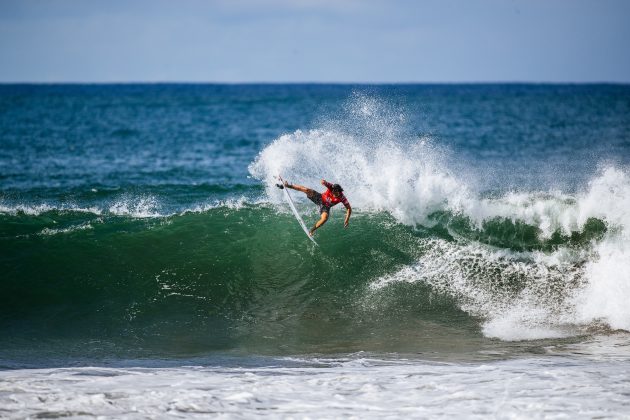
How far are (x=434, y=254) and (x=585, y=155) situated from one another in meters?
16.6

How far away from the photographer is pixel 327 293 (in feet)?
37.3

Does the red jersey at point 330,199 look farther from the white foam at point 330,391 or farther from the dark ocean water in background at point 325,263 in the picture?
the white foam at point 330,391

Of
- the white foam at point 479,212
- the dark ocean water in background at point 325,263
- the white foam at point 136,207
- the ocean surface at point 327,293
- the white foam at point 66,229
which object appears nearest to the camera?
the ocean surface at point 327,293

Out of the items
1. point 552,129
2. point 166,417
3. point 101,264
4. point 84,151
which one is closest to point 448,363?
point 166,417

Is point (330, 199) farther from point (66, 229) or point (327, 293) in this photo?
point (66, 229)

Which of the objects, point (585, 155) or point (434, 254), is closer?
point (434, 254)

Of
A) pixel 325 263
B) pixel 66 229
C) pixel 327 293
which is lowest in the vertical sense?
pixel 327 293

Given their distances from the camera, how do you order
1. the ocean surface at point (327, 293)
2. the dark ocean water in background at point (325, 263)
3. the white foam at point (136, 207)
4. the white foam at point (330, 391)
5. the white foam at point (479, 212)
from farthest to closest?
1. the white foam at point (136, 207)
2. the white foam at point (479, 212)
3. the dark ocean water in background at point (325, 263)
4. the ocean surface at point (327, 293)
5. the white foam at point (330, 391)

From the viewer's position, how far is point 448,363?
8336 mm

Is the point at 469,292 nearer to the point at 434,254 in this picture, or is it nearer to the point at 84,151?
the point at 434,254

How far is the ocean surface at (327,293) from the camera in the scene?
7.18 m

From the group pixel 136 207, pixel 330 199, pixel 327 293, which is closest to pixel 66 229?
pixel 136 207

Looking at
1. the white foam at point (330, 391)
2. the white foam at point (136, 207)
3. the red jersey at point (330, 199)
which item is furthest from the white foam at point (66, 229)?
the white foam at point (330, 391)

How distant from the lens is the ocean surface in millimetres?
7180
